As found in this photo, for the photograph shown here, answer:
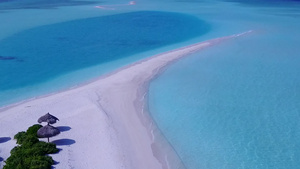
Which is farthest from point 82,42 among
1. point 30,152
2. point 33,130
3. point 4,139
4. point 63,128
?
point 30,152

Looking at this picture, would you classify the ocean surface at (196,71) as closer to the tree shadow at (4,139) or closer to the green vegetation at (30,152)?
the green vegetation at (30,152)

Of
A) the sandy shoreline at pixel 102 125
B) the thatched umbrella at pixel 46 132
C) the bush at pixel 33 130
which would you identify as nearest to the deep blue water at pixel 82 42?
the sandy shoreline at pixel 102 125

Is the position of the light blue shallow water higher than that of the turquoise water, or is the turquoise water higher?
the turquoise water

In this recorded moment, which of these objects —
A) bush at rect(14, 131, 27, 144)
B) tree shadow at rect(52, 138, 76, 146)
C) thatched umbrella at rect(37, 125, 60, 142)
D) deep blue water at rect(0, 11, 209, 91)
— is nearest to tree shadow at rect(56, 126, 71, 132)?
tree shadow at rect(52, 138, 76, 146)

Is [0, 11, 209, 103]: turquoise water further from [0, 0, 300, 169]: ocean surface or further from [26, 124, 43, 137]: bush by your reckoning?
[26, 124, 43, 137]: bush

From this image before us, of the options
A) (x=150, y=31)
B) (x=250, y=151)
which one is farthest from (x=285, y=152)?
(x=150, y=31)

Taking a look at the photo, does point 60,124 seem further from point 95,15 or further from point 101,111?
point 95,15

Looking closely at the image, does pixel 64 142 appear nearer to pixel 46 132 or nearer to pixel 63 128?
pixel 46 132
